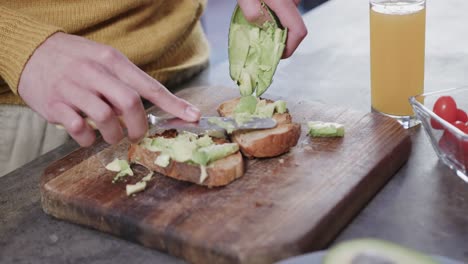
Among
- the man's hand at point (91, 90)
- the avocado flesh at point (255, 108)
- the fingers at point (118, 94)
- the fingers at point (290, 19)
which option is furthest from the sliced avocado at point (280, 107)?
the fingers at point (118, 94)

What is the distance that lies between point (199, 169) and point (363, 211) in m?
0.32

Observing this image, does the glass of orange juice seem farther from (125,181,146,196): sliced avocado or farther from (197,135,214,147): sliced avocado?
(125,181,146,196): sliced avocado

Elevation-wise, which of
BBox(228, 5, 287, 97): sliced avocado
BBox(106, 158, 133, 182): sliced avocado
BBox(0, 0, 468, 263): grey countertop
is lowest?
BBox(0, 0, 468, 263): grey countertop

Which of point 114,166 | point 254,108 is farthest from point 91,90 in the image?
point 254,108

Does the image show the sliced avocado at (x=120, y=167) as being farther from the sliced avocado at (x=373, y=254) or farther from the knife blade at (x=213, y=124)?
the sliced avocado at (x=373, y=254)

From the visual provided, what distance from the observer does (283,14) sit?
168 cm

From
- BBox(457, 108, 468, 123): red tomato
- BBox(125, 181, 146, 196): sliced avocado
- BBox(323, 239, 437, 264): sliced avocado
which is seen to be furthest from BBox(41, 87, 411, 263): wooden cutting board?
BBox(323, 239, 437, 264): sliced avocado

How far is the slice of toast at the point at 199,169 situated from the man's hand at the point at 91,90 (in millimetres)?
60

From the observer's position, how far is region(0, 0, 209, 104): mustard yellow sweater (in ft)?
5.26

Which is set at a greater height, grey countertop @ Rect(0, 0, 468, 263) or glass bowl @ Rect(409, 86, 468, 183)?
glass bowl @ Rect(409, 86, 468, 183)

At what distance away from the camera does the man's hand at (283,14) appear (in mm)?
1678

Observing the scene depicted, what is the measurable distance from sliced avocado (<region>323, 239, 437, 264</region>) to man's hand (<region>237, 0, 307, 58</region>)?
2.56 feet

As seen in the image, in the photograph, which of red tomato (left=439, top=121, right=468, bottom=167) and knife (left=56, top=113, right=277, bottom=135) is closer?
red tomato (left=439, top=121, right=468, bottom=167)

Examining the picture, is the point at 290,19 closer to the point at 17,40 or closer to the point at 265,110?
the point at 265,110
